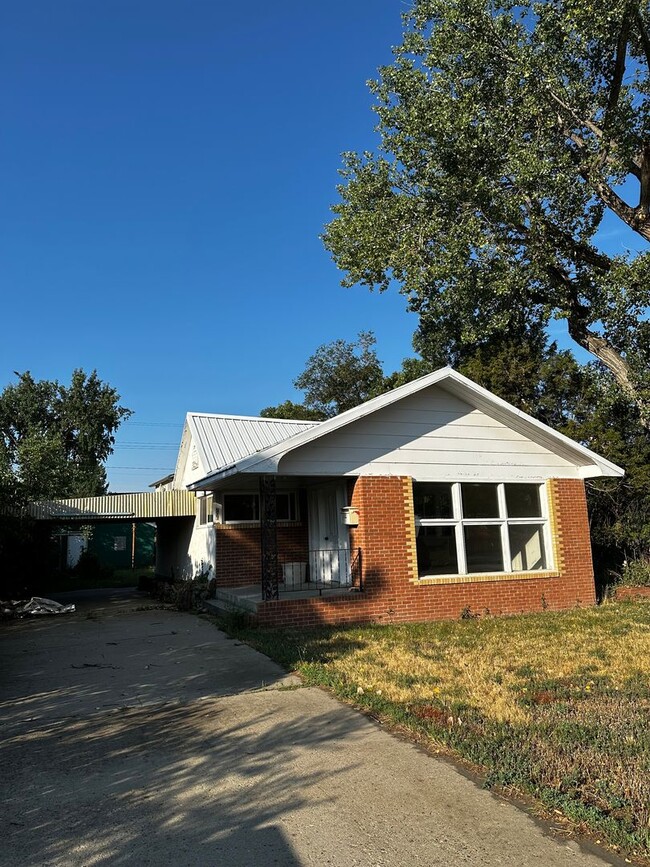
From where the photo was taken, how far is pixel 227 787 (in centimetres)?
423

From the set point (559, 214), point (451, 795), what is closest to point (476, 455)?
point (559, 214)

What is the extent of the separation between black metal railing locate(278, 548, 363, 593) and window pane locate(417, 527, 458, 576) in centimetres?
135

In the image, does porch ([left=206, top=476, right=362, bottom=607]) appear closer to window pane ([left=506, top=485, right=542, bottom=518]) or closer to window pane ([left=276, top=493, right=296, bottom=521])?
window pane ([left=276, top=493, right=296, bottom=521])

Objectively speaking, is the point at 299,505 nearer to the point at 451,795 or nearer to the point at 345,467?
the point at 345,467

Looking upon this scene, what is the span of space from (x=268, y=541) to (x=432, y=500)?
3.60 m

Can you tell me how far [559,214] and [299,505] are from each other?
9519 millimetres

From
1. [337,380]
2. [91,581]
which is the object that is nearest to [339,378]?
[337,380]

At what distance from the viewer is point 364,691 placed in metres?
6.53

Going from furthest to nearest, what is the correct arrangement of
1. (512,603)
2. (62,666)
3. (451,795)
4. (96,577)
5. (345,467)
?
(96,577)
(512,603)
(345,467)
(62,666)
(451,795)

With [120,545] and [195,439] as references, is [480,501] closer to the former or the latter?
[195,439]

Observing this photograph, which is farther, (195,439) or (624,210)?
(195,439)

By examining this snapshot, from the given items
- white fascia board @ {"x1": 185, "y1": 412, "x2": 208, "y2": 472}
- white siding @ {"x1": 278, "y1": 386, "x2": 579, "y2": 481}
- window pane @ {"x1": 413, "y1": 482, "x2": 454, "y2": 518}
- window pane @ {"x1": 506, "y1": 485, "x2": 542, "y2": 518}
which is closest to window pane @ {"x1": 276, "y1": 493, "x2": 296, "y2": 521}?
white fascia board @ {"x1": 185, "y1": 412, "x2": 208, "y2": 472}

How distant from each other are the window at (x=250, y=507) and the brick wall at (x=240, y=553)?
0.71 feet

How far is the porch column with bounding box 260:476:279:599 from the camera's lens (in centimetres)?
1071
